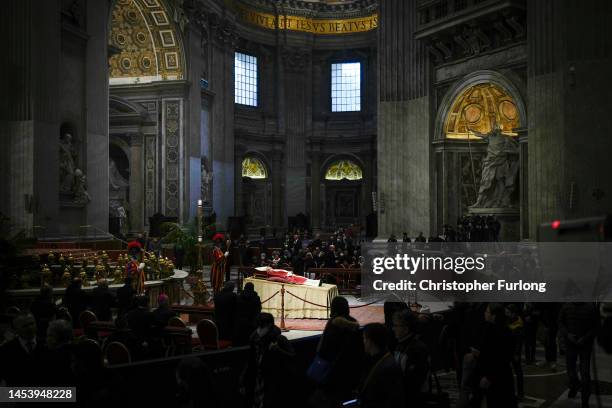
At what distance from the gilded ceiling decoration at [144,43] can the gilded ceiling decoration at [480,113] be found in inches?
555

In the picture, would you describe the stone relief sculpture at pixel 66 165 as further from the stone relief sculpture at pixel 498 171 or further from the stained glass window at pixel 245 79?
the stained glass window at pixel 245 79

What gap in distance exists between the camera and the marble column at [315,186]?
41281 mm

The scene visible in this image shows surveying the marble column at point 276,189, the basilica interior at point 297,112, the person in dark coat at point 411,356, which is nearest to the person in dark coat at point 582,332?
the person in dark coat at point 411,356

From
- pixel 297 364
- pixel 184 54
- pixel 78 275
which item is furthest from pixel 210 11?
pixel 297 364

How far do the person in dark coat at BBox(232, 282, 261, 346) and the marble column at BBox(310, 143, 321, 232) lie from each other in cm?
3230

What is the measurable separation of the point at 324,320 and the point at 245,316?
4861 mm

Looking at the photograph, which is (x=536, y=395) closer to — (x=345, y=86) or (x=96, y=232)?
(x=96, y=232)

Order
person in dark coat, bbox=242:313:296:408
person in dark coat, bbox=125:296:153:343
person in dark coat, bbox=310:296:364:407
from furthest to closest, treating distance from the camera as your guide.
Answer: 1. person in dark coat, bbox=125:296:153:343
2. person in dark coat, bbox=242:313:296:408
3. person in dark coat, bbox=310:296:364:407

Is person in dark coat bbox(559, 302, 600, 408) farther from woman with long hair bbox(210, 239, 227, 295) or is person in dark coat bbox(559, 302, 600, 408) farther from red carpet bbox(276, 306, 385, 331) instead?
woman with long hair bbox(210, 239, 227, 295)

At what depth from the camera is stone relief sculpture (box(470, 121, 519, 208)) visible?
20.6 meters

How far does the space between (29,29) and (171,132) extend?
12.3m

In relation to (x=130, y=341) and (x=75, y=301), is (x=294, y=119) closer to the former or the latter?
(x=75, y=301)

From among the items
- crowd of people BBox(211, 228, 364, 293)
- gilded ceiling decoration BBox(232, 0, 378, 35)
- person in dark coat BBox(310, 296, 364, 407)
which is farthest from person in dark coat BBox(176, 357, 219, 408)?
gilded ceiling decoration BBox(232, 0, 378, 35)

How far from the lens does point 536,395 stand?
27.2 feet
